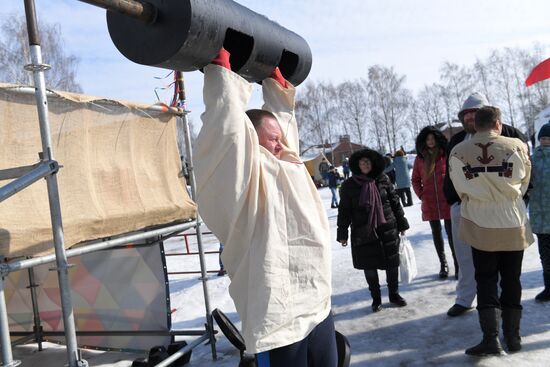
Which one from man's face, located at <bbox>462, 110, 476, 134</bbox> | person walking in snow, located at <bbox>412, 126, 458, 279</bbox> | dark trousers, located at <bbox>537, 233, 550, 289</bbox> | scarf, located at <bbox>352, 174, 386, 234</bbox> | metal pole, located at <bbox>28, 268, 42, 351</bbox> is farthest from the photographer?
person walking in snow, located at <bbox>412, 126, 458, 279</bbox>

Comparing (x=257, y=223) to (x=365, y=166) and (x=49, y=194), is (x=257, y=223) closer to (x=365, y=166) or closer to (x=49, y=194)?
(x=49, y=194)

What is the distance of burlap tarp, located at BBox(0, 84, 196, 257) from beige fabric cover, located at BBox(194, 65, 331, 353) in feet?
4.71

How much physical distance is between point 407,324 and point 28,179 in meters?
3.30

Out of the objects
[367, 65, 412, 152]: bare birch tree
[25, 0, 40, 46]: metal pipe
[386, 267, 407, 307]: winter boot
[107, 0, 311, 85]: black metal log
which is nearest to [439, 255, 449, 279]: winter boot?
[386, 267, 407, 307]: winter boot

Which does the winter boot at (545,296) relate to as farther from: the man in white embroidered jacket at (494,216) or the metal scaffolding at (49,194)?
the metal scaffolding at (49,194)

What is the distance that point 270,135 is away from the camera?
1.87 metres

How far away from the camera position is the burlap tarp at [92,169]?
2.61m

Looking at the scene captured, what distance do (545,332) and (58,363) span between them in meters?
4.23

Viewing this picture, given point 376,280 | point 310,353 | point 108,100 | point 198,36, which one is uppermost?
point 108,100

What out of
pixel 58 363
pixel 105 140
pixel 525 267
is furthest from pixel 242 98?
pixel 525 267

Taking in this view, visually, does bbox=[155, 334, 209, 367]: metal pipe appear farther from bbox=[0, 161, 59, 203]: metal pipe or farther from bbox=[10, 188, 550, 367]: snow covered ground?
bbox=[0, 161, 59, 203]: metal pipe

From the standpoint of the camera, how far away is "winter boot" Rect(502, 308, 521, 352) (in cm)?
326

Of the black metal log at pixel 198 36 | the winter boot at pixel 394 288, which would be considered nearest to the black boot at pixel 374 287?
the winter boot at pixel 394 288

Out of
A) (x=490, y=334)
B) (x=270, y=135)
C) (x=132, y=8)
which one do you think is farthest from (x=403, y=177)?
(x=132, y=8)
